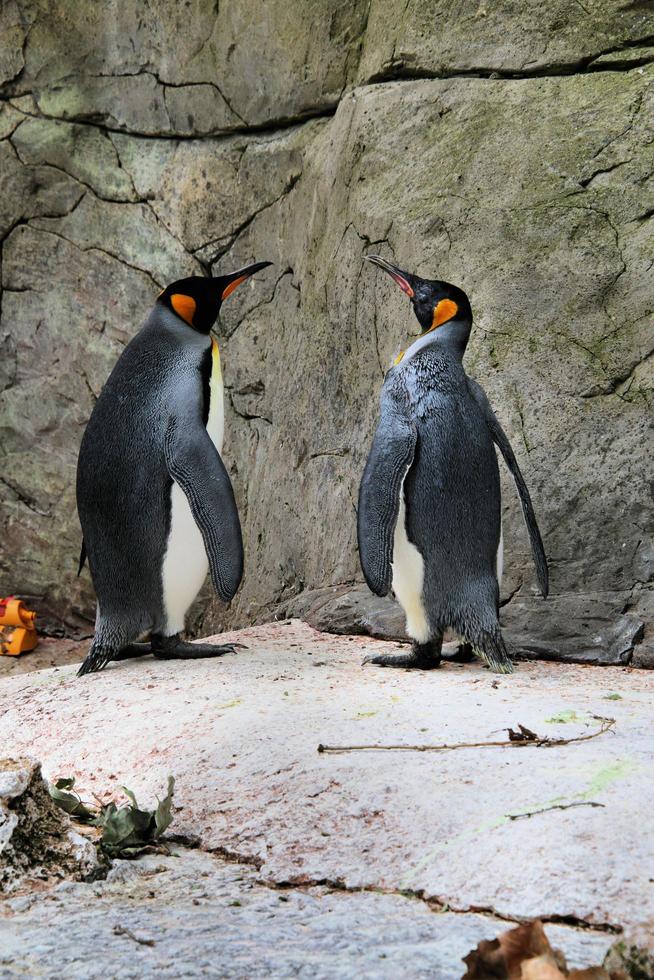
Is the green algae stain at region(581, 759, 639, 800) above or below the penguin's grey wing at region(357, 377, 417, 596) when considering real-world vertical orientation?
below

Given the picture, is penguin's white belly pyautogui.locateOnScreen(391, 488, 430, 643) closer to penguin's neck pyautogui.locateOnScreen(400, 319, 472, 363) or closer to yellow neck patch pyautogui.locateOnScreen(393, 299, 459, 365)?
penguin's neck pyautogui.locateOnScreen(400, 319, 472, 363)

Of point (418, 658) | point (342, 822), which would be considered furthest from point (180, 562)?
point (342, 822)

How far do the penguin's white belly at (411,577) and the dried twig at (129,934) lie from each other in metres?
1.99

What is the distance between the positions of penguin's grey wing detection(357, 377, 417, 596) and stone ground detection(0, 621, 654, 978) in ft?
1.22

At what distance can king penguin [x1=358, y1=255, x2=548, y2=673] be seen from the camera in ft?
10.9

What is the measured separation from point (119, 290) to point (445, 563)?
3185 mm

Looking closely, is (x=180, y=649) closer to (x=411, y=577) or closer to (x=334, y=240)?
(x=411, y=577)

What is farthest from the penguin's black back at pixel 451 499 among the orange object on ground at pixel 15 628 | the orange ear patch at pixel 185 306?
the orange object on ground at pixel 15 628

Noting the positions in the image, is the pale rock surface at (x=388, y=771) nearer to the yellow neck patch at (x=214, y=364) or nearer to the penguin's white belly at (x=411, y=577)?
the penguin's white belly at (x=411, y=577)

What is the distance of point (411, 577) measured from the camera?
339 centimetres

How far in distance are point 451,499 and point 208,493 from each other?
772 mm

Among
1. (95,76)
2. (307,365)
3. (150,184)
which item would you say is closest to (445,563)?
(307,365)

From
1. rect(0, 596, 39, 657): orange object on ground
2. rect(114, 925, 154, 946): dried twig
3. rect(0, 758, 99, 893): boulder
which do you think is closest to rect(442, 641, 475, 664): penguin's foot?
rect(0, 758, 99, 893): boulder

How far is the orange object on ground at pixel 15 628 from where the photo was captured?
18.3ft
